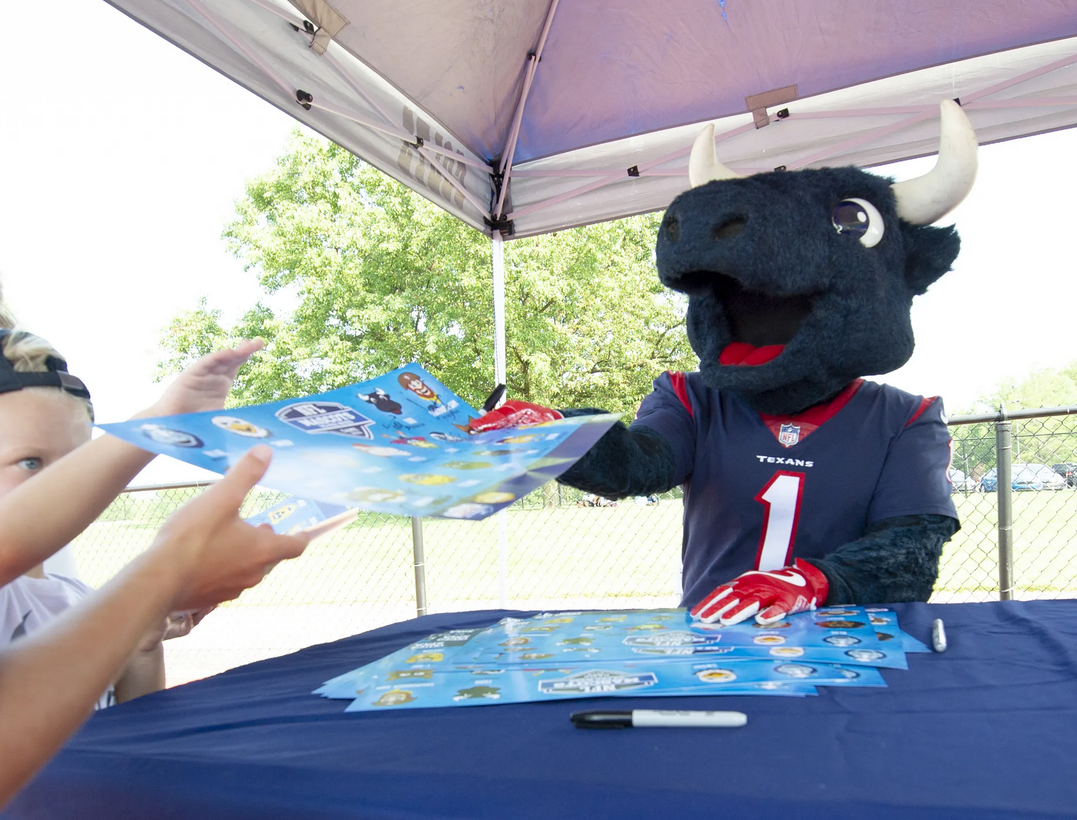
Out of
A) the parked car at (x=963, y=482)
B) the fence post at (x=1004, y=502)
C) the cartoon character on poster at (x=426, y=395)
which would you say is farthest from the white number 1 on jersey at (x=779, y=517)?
the parked car at (x=963, y=482)

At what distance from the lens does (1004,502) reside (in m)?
3.06

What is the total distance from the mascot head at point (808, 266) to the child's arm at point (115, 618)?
991 mm

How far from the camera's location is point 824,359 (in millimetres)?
1435

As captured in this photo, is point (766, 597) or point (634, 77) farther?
point (634, 77)

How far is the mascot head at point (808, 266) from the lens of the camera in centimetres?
135

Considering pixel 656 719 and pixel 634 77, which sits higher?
pixel 634 77

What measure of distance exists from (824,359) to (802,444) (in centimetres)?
20

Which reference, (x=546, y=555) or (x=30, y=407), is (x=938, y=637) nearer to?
(x=30, y=407)

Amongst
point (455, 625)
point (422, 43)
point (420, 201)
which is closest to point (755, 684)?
point (455, 625)

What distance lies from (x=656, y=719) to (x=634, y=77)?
10.1 feet

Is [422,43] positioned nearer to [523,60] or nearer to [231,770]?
[523,60]

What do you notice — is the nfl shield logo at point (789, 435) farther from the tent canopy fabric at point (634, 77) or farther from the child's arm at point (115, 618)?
the tent canopy fabric at point (634, 77)

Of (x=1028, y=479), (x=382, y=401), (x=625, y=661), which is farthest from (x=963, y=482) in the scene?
(x=382, y=401)

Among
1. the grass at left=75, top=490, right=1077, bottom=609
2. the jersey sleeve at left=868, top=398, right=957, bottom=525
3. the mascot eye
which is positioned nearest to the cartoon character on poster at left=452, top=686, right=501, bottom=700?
the jersey sleeve at left=868, top=398, right=957, bottom=525
